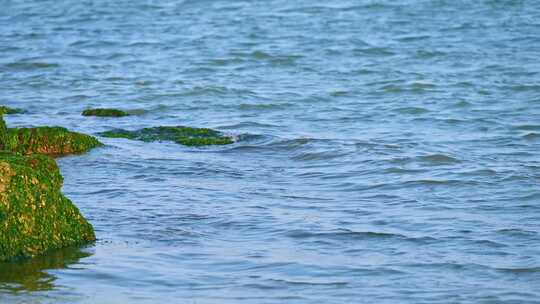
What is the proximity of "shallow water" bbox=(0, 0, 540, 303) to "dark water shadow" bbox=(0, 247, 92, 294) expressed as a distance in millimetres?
19

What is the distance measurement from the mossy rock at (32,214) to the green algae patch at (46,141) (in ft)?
10.6

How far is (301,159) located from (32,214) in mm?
4958

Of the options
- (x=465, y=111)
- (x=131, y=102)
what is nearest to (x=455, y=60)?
(x=465, y=111)

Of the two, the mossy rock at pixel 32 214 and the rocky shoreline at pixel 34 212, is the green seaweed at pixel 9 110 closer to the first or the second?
the rocky shoreline at pixel 34 212

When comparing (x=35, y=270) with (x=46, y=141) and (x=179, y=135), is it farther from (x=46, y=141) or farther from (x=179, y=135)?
(x=179, y=135)

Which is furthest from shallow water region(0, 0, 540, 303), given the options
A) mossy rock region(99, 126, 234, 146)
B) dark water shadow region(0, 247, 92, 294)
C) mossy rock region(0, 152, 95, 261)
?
mossy rock region(99, 126, 234, 146)

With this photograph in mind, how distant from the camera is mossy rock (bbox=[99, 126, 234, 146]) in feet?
41.2

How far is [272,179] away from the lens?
34.9 feet

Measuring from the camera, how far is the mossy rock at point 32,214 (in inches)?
285

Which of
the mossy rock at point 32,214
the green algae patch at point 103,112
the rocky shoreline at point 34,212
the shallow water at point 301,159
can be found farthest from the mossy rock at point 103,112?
the mossy rock at point 32,214

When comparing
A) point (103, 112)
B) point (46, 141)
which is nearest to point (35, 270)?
point (46, 141)

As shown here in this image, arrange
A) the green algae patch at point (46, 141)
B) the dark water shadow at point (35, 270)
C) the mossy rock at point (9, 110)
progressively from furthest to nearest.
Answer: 1. the mossy rock at point (9, 110)
2. the green algae patch at point (46, 141)
3. the dark water shadow at point (35, 270)

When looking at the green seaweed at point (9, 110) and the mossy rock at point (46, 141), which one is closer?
the mossy rock at point (46, 141)

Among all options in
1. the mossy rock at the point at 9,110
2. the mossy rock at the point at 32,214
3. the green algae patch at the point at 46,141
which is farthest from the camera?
the mossy rock at the point at 9,110
